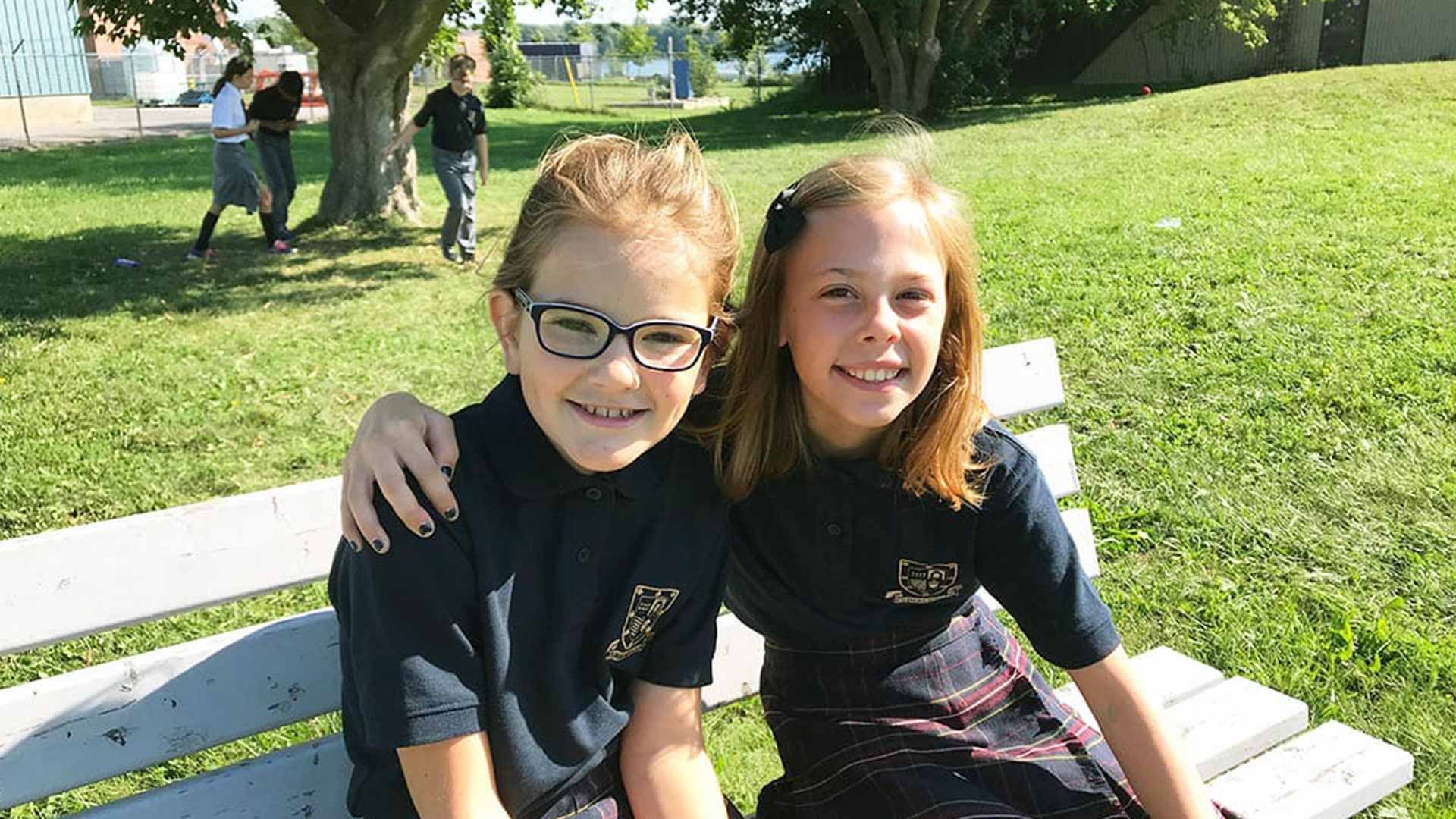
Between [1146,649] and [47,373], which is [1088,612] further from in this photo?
[47,373]

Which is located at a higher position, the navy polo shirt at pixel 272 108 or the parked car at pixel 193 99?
the parked car at pixel 193 99

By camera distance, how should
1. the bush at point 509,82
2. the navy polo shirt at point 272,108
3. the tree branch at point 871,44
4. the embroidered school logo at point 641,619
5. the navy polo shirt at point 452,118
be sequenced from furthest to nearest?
the bush at point 509,82, the tree branch at point 871,44, the navy polo shirt at point 272,108, the navy polo shirt at point 452,118, the embroidered school logo at point 641,619

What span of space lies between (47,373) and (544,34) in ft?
478

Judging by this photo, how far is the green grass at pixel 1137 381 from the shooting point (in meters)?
3.68

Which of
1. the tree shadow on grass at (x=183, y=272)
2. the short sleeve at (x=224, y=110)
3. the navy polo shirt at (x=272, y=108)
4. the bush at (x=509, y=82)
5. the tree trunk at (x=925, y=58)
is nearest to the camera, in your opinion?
the tree shadow on grass at (x=183, y=272)

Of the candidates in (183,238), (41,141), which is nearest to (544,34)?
(41,141)

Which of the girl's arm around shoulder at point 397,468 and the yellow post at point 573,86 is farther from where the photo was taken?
the yellow post at point 573,86

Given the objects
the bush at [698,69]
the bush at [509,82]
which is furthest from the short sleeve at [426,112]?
the bush at [698,69]

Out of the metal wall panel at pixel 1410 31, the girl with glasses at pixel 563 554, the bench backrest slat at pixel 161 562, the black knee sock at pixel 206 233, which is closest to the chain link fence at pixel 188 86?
the black knee sock at pixel 206 233

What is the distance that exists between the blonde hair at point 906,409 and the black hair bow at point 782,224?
0.04 ft

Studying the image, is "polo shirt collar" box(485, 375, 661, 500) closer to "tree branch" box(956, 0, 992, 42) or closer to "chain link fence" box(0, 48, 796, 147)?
"chain link fence" box(0, 48, 796, 147)

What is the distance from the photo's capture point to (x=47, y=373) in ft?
21.6

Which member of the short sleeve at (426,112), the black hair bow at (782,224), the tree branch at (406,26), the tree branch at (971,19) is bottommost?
the black hair bow at (782,224)

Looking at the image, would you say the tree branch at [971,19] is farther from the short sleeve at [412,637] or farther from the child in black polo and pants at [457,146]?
the short sleeve at [412,637]
